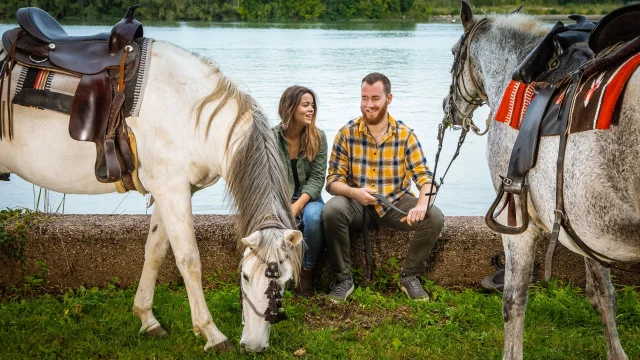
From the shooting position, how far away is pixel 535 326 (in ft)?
12.6

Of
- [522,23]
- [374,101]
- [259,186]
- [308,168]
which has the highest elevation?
[522,23]

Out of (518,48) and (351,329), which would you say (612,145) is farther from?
(351,329)

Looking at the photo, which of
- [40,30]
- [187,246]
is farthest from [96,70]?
[187,246]

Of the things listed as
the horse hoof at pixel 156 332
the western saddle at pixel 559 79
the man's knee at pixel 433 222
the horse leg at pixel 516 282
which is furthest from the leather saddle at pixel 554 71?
the horse hoof at pixel 156 332

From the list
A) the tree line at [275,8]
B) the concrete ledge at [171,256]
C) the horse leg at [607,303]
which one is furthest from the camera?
the tree line at [275,8]

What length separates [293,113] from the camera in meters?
4.17

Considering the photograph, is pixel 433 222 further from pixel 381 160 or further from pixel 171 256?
pixel 171 256

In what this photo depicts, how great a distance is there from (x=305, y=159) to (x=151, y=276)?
1209mm

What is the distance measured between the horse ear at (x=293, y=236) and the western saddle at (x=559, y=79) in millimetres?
870

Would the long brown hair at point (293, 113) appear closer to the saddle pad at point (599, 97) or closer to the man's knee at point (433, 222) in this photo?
the man's knee at point (433, 222)

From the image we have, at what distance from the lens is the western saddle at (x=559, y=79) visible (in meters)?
2.50

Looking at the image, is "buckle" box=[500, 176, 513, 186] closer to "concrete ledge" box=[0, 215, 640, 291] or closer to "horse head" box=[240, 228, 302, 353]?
"horse head" box=[240, 228, 302, 353]

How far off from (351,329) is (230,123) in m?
Answer: 1.42

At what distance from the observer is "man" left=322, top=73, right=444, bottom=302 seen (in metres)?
4.21
